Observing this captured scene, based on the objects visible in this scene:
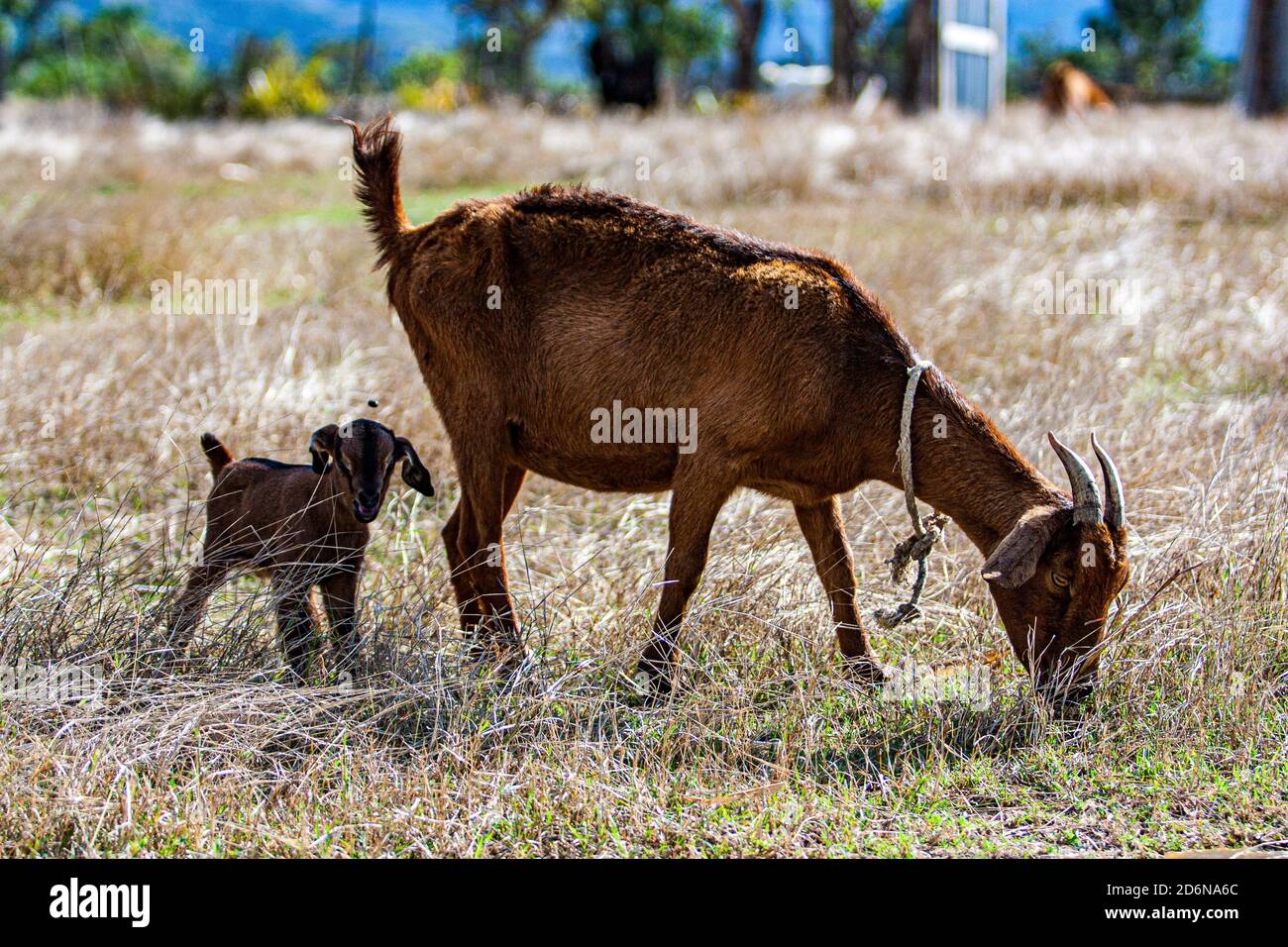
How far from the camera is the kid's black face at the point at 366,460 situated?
4.82 meters

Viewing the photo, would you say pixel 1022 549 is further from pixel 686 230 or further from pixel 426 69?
pixel 426 69

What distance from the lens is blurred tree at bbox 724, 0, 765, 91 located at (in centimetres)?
3184

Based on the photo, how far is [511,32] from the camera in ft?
153

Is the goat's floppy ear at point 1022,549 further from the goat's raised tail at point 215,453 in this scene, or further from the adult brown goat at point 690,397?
the goat's raised tail at point 215,453

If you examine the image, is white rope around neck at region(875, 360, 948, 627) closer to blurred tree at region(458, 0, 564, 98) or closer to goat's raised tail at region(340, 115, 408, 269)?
goat's raised tail at region(340, 115, 408, 269)

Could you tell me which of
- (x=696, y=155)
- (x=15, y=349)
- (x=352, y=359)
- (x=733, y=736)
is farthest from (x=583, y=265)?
(x=696, y=155)

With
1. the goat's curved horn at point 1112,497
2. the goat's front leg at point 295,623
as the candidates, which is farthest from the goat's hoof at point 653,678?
the goat's curved horn at point 1112,497

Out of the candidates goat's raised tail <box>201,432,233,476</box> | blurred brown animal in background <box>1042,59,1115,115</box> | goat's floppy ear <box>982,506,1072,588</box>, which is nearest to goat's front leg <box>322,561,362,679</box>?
goat's raised tail <box>201,432,233,476</box>

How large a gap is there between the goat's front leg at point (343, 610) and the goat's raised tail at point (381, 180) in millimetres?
1256

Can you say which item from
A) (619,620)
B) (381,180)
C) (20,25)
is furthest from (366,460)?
(20,25)

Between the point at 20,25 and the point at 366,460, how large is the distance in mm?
57840

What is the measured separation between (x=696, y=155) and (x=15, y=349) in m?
8.97

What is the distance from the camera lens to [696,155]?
1559 cm

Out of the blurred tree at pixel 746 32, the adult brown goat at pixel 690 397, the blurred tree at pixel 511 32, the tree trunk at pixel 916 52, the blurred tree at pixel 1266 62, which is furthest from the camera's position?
the blurred tree at pixel 511 32
